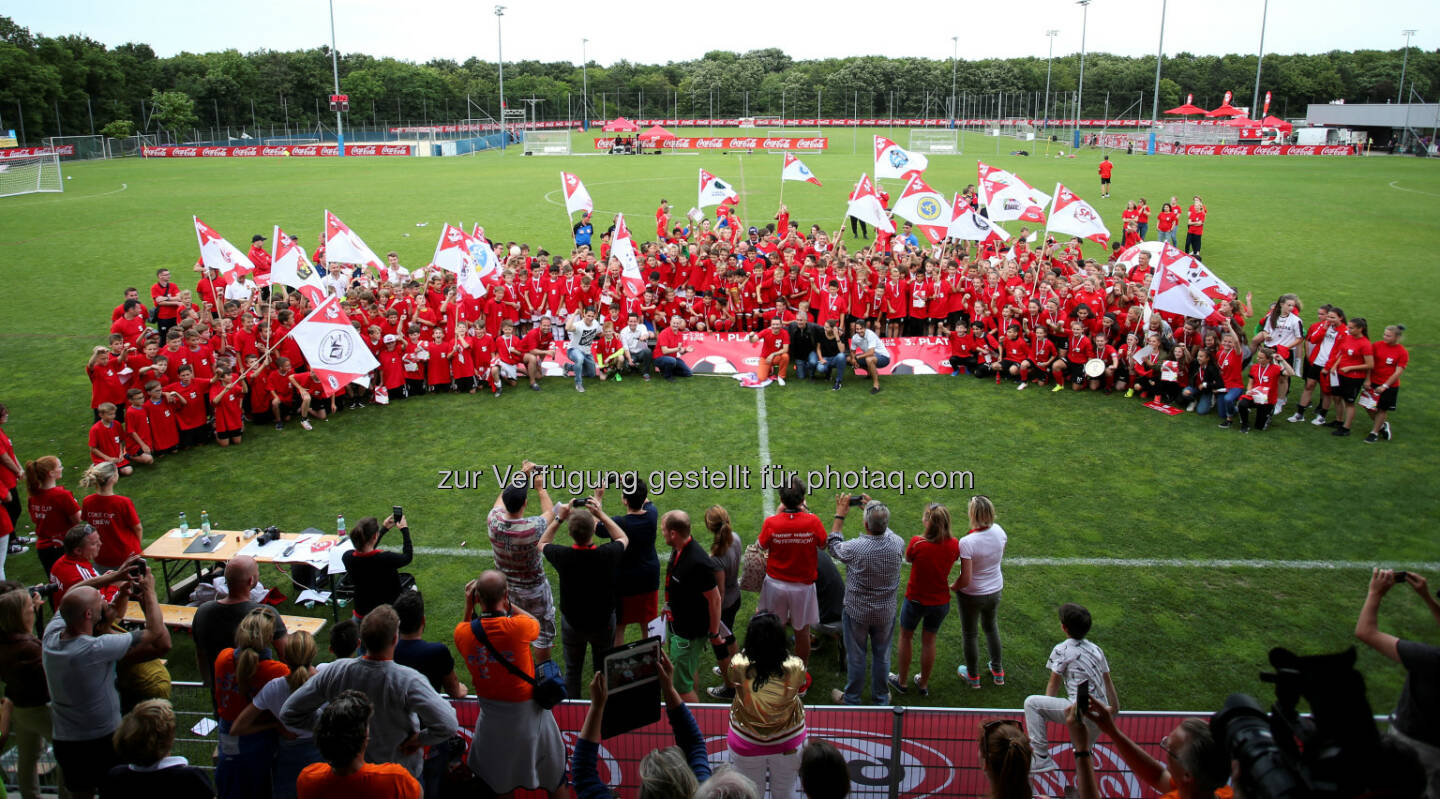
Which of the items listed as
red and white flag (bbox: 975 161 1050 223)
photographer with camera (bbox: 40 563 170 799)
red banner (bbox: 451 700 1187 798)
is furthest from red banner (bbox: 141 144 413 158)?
red banner (bbox: 451 700 1187 798)

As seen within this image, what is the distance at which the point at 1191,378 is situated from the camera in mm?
13766

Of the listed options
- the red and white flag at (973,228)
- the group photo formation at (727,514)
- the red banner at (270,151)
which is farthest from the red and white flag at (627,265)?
the red banner at (270,151)

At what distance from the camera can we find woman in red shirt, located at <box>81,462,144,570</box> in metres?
8.00

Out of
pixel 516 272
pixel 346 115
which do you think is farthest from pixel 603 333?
pixel 346 115

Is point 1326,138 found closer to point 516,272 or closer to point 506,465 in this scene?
point 516,272

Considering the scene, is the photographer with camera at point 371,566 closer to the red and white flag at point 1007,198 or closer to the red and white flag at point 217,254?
the red and white flag at point 217,254

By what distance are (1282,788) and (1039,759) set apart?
2.51 m

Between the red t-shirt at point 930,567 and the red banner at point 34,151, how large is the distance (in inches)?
2346

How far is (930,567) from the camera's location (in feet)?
22.7

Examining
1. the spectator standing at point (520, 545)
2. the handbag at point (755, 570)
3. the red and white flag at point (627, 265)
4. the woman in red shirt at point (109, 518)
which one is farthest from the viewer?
the red and white flag at point (627, 265)

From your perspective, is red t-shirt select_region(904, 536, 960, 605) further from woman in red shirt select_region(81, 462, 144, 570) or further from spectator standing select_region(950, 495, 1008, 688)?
woman in red shirt select_region(81, 462, 144, 570)

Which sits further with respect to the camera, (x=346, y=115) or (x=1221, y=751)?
(x=346, y=115)

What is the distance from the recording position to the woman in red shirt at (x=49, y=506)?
8.11 m

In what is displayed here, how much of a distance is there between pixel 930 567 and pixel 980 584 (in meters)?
0.51
